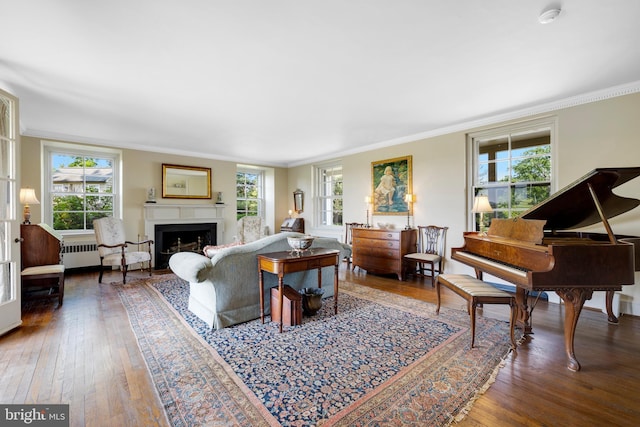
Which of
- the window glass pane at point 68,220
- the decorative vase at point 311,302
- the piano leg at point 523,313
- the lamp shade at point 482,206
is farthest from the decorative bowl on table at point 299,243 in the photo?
the window glass pane at point 68,220

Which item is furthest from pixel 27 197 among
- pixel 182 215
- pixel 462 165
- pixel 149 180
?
pixel 462 165

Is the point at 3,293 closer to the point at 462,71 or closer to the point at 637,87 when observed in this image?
the point at 462,71

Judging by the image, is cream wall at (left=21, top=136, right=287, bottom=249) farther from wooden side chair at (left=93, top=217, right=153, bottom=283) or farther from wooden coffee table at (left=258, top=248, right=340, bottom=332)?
wooden coffee table at (left=258, top=248, right=340, bottom=332)

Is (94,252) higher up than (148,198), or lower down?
lower down

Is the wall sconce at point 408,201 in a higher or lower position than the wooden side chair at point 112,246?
higher

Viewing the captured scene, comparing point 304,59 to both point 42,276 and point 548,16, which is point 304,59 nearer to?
point 548,16

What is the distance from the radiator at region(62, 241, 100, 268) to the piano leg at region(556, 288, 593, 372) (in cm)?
703

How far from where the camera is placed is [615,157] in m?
3.20

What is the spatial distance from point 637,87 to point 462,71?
2.11 m

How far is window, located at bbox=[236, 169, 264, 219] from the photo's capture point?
756 centimetres

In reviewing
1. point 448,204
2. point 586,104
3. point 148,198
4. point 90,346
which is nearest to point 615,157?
point 586,104

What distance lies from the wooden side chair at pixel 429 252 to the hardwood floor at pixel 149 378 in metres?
1.52

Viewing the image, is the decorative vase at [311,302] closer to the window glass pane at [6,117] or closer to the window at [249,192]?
the window glass pane at [6,117]

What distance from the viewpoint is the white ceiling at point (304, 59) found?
193 cm
